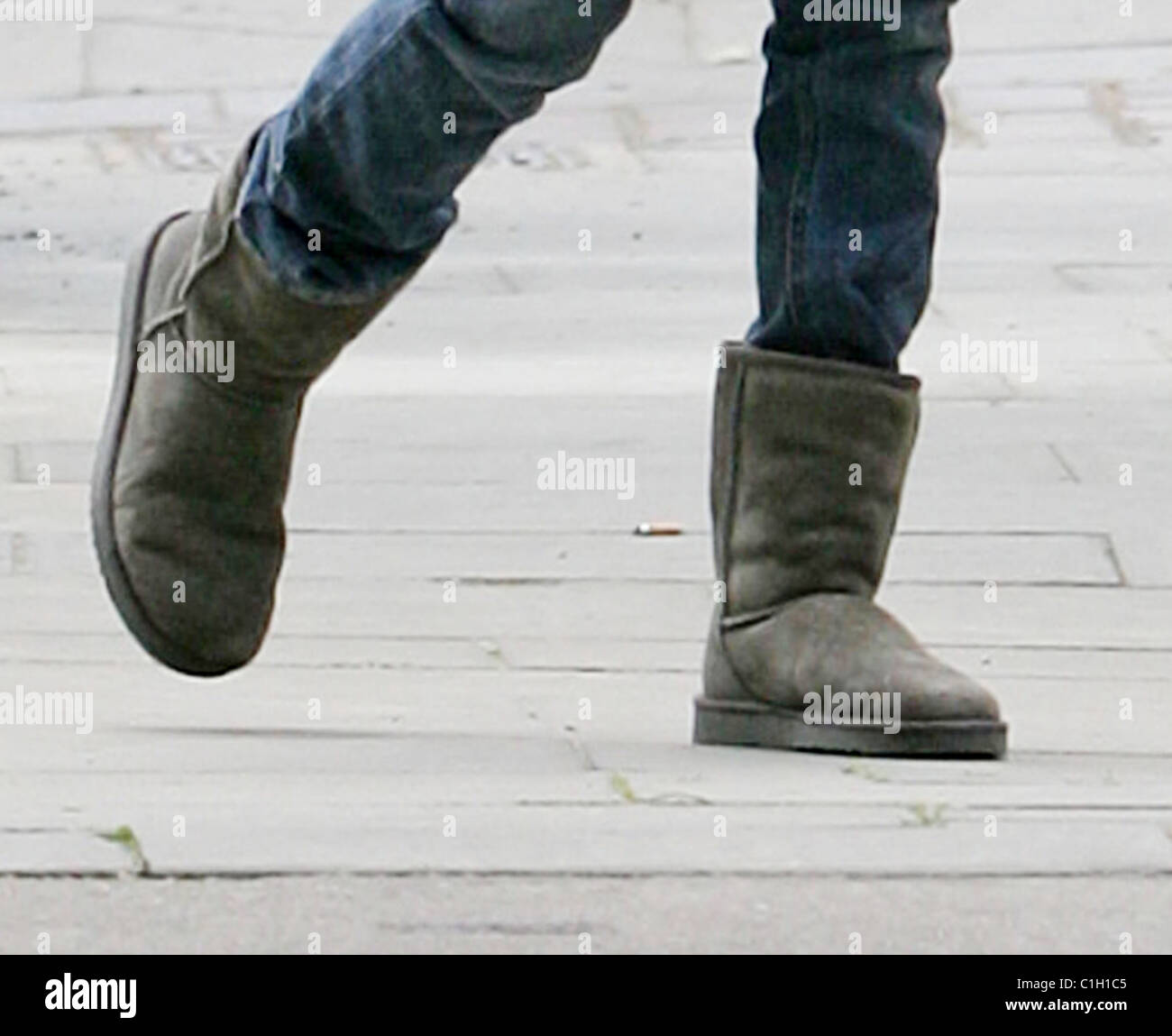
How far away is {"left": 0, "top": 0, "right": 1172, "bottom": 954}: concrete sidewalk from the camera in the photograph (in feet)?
10.4

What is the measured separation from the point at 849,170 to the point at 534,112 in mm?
470

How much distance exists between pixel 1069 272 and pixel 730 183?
1.46 meters

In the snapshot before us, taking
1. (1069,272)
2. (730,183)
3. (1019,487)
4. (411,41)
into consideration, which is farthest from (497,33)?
(730,183)

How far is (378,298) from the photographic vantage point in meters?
3.61

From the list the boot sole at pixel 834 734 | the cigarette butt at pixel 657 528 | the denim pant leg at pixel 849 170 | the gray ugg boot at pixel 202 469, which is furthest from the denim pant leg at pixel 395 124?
the cigarette butt at pixel 657 528

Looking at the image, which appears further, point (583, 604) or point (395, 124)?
point (583, 604)

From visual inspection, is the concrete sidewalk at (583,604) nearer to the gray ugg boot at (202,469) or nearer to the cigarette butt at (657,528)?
the cigarette butt at (657,528)

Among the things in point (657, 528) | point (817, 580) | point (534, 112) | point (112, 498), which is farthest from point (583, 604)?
point (534, 112)

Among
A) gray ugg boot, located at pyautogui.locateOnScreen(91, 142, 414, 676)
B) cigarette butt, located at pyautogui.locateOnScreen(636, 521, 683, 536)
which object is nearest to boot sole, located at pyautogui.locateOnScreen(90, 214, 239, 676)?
gray ugg boot, located at pyautogui.locateOnScreen(91, 142, 414, 676)

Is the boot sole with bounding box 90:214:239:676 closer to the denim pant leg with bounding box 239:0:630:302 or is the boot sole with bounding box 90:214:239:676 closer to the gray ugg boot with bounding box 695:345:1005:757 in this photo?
the denim pant leg with bounding box 239:0:630:302

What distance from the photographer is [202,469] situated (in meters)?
3.78

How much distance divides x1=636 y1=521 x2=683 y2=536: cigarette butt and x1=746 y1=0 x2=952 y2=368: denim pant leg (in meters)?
1.35

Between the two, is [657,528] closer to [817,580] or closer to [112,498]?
[817,580]

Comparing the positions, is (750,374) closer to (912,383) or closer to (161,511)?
(912,383)
